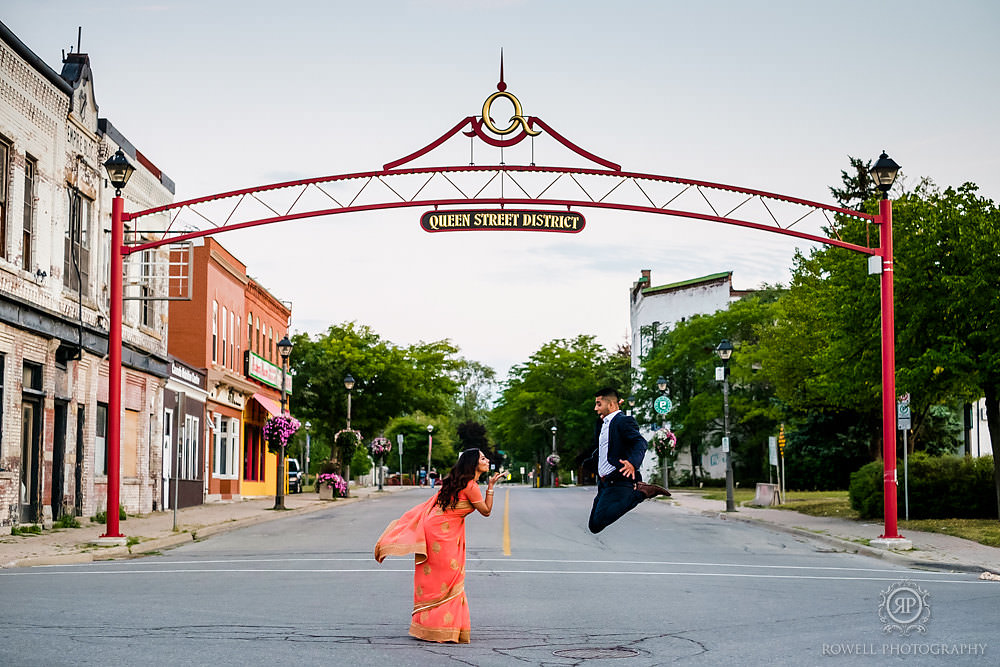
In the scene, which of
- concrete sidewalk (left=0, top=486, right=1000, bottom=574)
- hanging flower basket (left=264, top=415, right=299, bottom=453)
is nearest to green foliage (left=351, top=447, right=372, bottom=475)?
hanging flower basket (left=264, top=415, right=299, bottom=453)

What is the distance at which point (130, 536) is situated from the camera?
74.8ft

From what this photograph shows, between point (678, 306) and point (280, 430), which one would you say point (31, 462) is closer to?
point (280, 430)

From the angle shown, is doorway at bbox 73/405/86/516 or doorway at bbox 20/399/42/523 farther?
doorway at bbox 73/405/86/516

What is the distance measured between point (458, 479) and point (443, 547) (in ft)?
1.96

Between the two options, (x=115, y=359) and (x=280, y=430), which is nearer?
(x=115, y=359)

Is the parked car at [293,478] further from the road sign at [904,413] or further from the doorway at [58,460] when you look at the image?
the road sign at [904,413]

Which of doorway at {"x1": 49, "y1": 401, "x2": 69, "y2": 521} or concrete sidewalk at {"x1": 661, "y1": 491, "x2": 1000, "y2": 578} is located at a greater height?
doorway at {"x1": 49, "y1": 401, "x2": 69, "y2": 521}

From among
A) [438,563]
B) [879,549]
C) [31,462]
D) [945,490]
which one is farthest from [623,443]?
[945,490]

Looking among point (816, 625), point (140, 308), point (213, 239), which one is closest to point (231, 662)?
point (816, 625)

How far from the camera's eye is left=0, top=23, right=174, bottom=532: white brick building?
926 inches

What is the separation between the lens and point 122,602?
12.2 metres

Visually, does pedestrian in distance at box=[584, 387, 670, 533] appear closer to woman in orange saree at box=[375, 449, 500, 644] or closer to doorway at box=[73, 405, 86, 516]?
woman in orange saree at box=[375, 449, 500, 644]

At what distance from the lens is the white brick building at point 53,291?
23.5 metres

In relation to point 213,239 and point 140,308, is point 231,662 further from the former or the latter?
point 213,239
